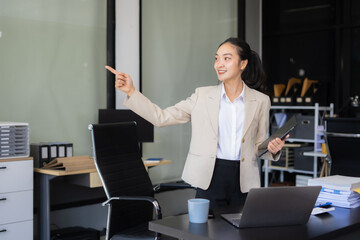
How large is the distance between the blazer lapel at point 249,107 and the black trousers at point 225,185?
7.7 inches

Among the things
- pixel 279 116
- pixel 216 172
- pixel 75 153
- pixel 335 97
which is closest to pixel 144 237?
pixel 216 172

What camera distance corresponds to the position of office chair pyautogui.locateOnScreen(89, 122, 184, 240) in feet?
9.46

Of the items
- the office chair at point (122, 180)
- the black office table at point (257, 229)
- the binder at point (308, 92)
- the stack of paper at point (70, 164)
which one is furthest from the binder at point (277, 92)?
the black office table at point (257, 229)

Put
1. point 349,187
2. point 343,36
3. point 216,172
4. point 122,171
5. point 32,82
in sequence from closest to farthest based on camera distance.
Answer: point 349,187, point 216,172, point 122,171, point 32,82, point 343,36

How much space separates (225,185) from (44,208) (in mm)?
2020

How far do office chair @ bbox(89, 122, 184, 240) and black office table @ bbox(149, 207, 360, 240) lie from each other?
0.98 metres

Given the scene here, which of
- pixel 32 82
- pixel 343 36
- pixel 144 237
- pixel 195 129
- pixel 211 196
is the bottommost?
pixel 144 237

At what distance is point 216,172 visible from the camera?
2467 mm

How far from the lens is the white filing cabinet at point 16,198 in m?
3.64

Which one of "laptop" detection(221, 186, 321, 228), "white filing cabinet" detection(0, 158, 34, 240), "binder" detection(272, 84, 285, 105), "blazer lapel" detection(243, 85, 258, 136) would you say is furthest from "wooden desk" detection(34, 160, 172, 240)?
"binder" detection(272, 84, 285, 105)

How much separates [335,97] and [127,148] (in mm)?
4124

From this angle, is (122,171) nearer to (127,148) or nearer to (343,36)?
(127,148)

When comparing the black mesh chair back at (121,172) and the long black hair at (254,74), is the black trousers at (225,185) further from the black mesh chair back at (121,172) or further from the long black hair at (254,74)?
the black mesh chair back at (121,172)

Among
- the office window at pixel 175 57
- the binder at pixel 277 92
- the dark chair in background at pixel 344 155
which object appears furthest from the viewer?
the binder at pixel 277 92
